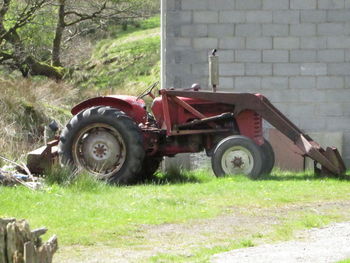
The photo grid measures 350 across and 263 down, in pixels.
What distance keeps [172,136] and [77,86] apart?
1597 cm

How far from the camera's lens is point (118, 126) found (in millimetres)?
13406

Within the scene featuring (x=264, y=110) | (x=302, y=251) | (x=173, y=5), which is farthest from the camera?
(x=173, y=5)

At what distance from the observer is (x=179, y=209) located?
10.3 m

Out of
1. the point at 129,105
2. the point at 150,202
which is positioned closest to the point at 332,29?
the point at 129,105

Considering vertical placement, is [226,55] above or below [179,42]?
below

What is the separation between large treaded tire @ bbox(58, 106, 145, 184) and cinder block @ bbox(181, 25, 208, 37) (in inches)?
126

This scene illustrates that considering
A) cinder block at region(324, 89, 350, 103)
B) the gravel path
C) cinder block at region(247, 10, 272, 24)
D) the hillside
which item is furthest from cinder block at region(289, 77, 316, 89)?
the gravel path

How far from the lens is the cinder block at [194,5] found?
16.1m

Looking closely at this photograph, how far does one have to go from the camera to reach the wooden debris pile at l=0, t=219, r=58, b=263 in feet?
19.0

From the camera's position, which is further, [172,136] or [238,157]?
[172,136]

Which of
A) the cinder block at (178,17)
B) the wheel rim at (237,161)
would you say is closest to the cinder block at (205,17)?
the cinder block at (178,17)

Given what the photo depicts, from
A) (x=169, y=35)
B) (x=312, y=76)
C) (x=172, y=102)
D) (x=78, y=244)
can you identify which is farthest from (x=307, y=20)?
(x=78, y=244)

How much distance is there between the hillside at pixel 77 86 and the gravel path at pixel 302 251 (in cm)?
821

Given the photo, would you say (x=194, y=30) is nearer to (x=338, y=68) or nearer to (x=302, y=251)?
(x=338, y=68)
